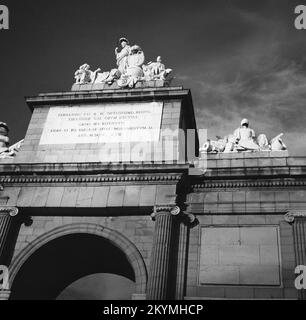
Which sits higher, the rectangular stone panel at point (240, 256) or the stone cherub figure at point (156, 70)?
the stone cherub figure at point (156, 70)

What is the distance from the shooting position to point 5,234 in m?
18.1

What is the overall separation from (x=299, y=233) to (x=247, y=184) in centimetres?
261

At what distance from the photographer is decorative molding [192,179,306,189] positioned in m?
17.7

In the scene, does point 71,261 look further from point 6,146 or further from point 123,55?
point 123,55

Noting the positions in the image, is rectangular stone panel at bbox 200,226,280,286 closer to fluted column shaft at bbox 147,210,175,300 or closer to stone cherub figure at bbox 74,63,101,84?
fluted column shaft at bbox 147,210,175,300

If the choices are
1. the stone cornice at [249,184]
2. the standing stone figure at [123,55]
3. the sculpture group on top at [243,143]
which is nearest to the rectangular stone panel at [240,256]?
the stone cornice at [249,184]

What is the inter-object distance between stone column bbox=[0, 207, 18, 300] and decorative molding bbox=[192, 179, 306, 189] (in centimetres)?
693

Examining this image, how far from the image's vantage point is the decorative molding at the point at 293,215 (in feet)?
55.7

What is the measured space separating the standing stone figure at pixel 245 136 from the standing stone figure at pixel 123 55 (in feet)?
21.0

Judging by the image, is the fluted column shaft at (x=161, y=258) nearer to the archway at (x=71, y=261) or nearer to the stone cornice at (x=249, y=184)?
the archway at (x=71, y=261)

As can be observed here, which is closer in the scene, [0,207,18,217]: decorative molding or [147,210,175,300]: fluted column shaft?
[147,210,175,300]: fluted column shaft

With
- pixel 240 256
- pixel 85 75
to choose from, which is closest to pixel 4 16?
pixel 85 75

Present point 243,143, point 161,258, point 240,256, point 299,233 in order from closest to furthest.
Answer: point 161,258, point 299,233, point 240,256, point 243,143

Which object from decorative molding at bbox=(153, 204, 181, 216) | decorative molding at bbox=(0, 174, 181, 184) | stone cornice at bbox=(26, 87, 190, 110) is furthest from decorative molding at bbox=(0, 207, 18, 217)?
stone cornice at bbox=(26, 87, 190, 110)
